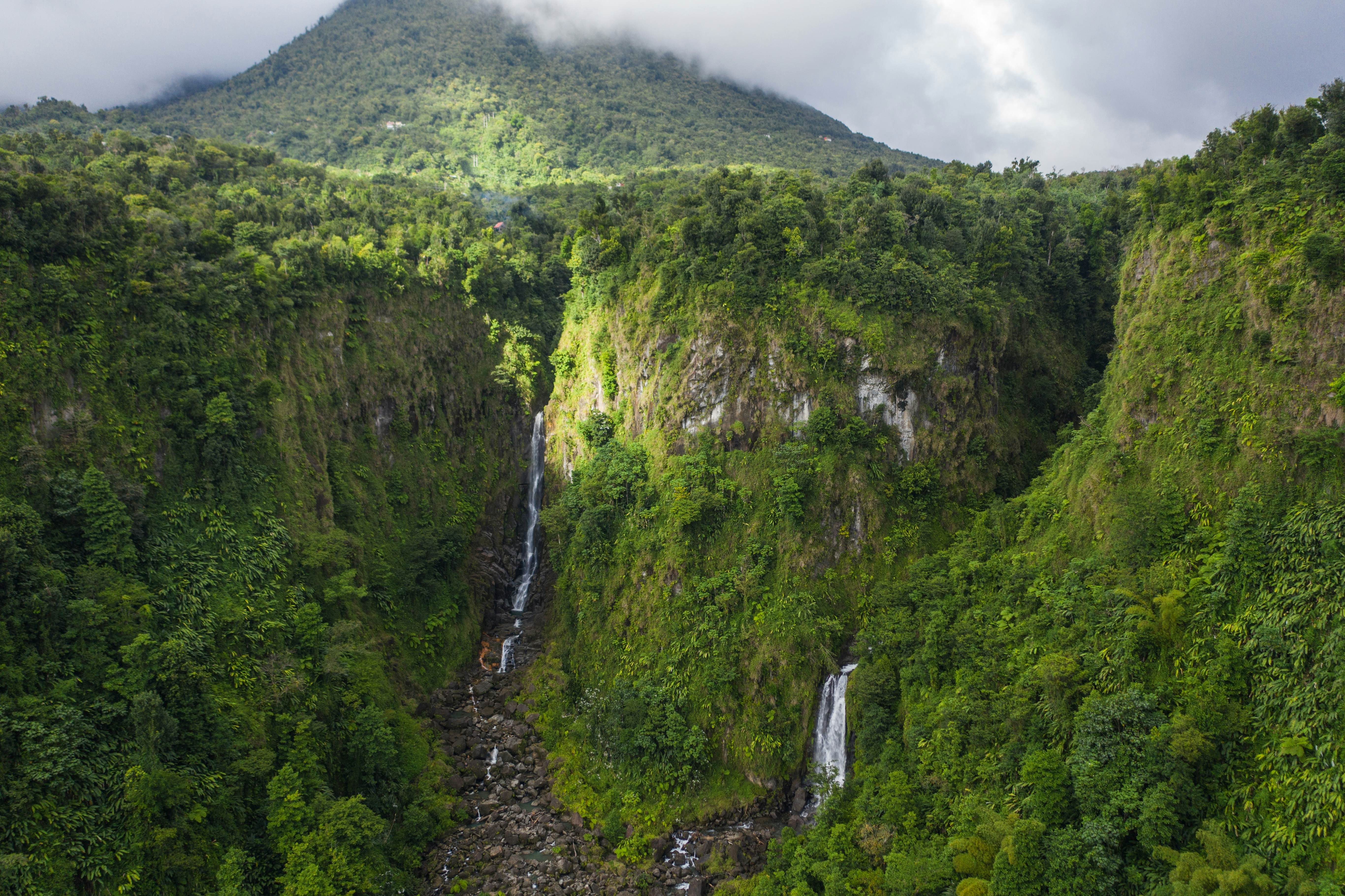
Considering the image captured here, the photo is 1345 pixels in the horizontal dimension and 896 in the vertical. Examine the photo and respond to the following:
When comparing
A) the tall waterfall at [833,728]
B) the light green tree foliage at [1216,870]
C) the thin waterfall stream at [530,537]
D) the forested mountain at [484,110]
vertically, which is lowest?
the tall waterfall at [833,728]

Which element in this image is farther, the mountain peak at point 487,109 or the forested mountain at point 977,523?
the mountain peak at point 487,109

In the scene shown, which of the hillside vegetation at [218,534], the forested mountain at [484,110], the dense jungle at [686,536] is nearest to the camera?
the dense jungle at [686,536]

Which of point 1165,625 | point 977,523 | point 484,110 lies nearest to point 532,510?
point 977,523

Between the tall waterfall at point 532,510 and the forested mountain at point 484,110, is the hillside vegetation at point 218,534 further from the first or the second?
the forested mountain at point 484,110

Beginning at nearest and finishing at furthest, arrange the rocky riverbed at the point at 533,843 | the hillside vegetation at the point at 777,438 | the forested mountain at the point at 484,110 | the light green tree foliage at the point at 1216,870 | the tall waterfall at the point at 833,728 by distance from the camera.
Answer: the light green tree foliage at the point at 1216,870 < the rocky riverbed at the point at 533,843 < the tall waterfall at the point at 833,728 < the hillside vegetation at the point at 777,438 < the forested mountain at the point at 484,110

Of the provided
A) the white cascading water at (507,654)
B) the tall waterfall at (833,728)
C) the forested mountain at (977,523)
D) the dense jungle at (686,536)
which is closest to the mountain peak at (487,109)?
the dense jungle at (686,536)

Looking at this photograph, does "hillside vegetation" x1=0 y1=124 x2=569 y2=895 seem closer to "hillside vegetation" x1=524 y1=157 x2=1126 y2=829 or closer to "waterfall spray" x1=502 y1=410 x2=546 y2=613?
"waterfall spray" x1=502 y1=410 x2=546 y2=613

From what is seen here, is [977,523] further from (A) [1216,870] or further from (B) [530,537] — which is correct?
(B) [530,537]
